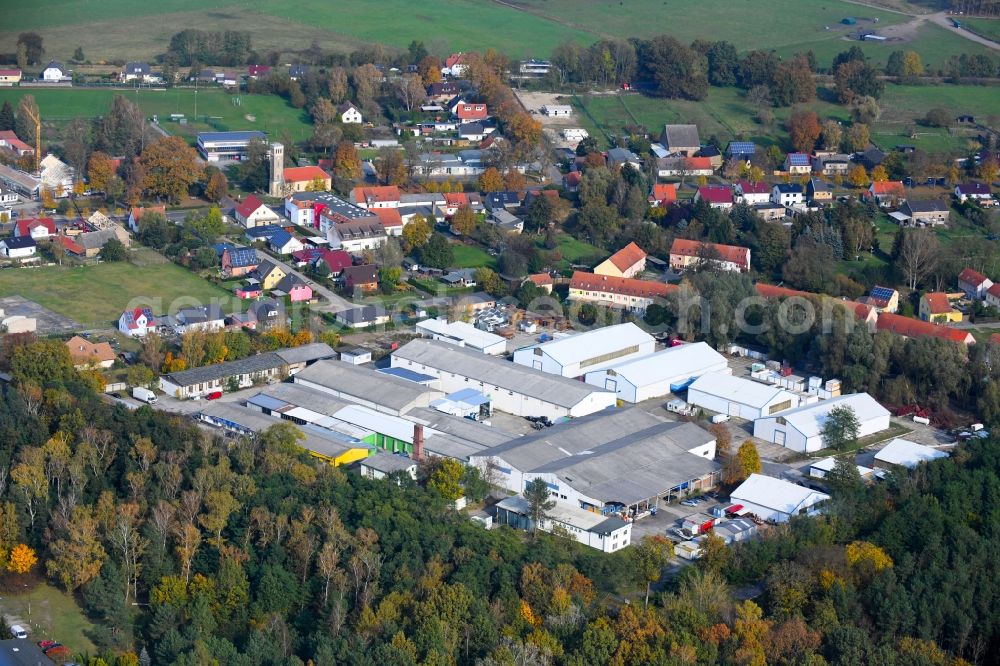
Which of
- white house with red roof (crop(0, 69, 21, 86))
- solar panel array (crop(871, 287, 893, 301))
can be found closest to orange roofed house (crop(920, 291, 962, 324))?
solar panel array (crop(871, 287, 893, 301))

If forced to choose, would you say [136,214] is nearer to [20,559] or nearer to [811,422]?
[20,559]

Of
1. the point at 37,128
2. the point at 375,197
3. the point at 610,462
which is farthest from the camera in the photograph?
the point at 37,128

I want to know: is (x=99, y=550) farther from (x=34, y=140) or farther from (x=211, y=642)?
(x=34, y=140)

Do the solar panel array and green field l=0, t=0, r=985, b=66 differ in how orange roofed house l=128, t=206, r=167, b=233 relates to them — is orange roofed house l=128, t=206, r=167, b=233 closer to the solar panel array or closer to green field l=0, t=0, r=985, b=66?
the solar panel array

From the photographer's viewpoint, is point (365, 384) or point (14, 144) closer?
point (365, 384)

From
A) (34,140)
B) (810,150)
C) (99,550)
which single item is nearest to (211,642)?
(99,550)

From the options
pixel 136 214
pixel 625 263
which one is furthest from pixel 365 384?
pixel 136 214

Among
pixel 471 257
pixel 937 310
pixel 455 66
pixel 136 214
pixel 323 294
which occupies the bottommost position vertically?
pixel 323 294
